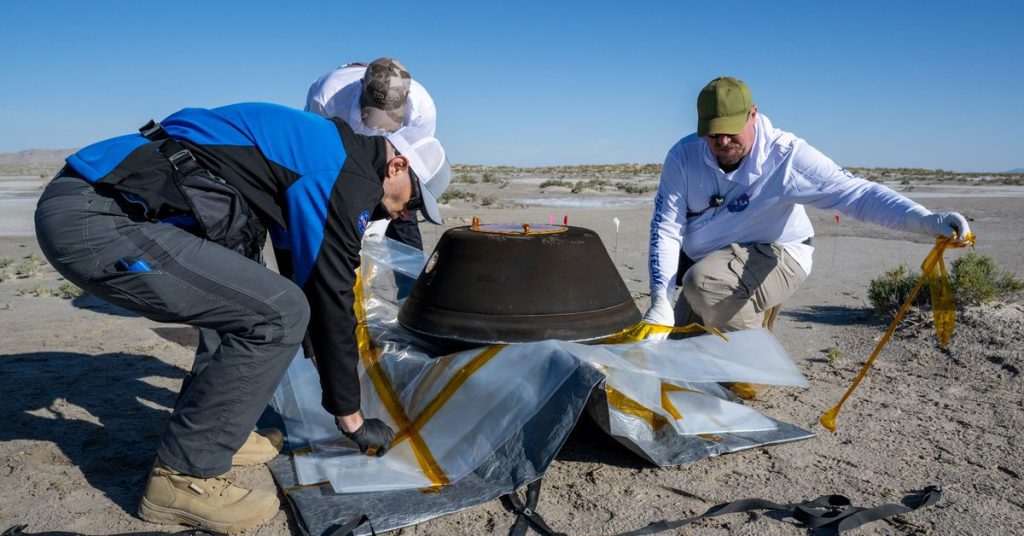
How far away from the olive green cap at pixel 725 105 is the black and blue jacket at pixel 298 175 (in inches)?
79.7

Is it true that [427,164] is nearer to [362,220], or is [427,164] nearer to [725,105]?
[362,220]

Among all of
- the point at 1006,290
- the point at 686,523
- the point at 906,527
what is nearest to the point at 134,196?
the point at 686,523

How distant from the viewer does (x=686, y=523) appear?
2.87 meters

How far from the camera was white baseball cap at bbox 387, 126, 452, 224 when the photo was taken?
116 inches

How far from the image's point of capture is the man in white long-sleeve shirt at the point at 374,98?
4602 mm

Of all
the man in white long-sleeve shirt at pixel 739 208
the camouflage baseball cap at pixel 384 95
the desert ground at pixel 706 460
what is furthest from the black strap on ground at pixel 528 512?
the camouflage baseball cap at pixel 384 95

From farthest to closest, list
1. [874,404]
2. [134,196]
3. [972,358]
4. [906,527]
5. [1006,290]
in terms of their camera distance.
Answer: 1. [1006,290]
2. [972,358]
3. [874,404]
4. [906,527]
5. [134,196]

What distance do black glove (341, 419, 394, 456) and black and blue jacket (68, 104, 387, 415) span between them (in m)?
0.35

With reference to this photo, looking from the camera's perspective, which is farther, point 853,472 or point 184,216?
point 853,472

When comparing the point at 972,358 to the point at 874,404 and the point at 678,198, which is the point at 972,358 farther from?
the point at 678,198

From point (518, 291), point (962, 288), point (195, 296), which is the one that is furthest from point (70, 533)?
point (962, 288)

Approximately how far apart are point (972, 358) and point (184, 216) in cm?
469

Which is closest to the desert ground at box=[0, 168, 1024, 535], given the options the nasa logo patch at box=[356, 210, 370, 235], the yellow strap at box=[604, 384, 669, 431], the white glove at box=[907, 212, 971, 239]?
the yellow strap at box=[604, 384, 669, 431]

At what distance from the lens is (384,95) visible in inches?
181
